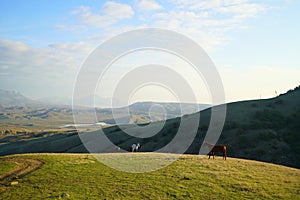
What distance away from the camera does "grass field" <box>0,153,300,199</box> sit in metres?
20.9

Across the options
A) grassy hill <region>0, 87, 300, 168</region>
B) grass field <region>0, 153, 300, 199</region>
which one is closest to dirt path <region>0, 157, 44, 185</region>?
grass field <region>0, 153, 300, 199</region>

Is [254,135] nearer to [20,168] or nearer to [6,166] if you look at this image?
[20,168]

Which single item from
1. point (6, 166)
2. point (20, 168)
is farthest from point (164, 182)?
point (6, 166)

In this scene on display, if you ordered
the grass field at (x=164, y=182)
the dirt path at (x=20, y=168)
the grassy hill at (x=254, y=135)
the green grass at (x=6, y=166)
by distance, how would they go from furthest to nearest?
the grassy hill at (x=254, y=135), the green grass at (x=6, y=166), the dirt path at (x=20, y=168), the grass field at (x=164, y=182)

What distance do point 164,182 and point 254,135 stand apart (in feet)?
126

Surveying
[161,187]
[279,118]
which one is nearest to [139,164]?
[161,187]

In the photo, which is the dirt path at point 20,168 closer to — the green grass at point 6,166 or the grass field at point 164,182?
the green grass at point 6,166

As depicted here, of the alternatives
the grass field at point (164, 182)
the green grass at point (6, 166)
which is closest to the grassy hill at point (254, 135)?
the grass field at point (164, 182)

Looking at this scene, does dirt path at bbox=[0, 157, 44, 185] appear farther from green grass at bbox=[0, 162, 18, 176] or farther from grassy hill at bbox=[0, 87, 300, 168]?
grassy hill at bbox=[0, 87, 300, 168]

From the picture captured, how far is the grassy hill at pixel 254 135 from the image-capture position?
48.1 m

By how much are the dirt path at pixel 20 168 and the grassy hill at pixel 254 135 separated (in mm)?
33467

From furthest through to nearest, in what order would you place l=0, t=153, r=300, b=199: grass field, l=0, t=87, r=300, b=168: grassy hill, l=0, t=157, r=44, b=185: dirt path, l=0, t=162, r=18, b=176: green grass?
l=0, t=87, r=300, b=168: grassy hill, l=0, t=162, r=18, b=176: green grass, l=0, t=157, r=44, b=185: dirt path, l=0, t=153, r=300, b=199: grass field

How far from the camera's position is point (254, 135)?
55.7 metres

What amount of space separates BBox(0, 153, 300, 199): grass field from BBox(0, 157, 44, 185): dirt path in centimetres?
66
